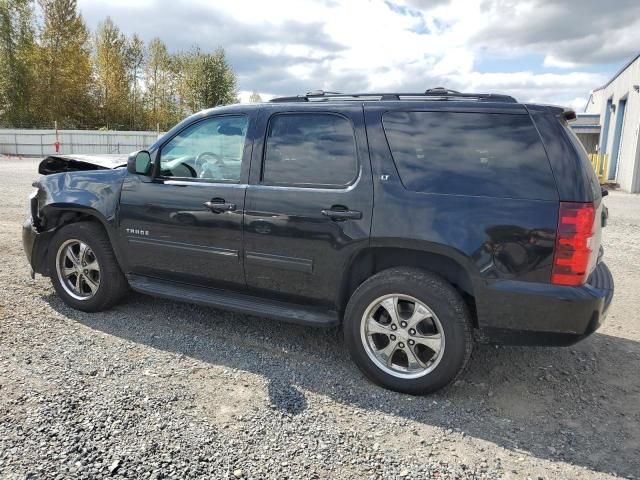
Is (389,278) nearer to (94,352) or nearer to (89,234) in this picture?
(94,352)

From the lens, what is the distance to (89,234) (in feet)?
14.1

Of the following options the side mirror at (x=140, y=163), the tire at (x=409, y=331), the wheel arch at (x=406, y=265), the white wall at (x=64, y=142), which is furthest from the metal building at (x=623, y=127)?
the white wall at (x=64, y=142)

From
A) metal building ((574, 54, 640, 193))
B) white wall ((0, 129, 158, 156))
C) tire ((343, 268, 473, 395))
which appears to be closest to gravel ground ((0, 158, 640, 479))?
tire ((343, 268, 473, 395))

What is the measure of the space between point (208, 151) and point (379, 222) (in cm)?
159

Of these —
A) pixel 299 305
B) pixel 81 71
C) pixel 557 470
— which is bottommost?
pixel 557 470

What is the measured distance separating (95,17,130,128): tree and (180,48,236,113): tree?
23.0 ft

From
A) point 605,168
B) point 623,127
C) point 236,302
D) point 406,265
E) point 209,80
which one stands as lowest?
point 236,302

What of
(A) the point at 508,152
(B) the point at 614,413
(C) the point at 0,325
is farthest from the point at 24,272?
(B) the point at 614,413

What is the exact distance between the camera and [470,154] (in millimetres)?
3068

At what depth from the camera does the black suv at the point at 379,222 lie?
2883 mm

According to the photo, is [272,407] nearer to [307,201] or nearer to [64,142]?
[307,201]

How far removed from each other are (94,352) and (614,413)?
3515 mm

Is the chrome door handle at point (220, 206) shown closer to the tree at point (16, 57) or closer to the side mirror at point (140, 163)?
the side mirror at point (140, 163)

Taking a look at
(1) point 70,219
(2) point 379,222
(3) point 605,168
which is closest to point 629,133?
(3) point 605,168
